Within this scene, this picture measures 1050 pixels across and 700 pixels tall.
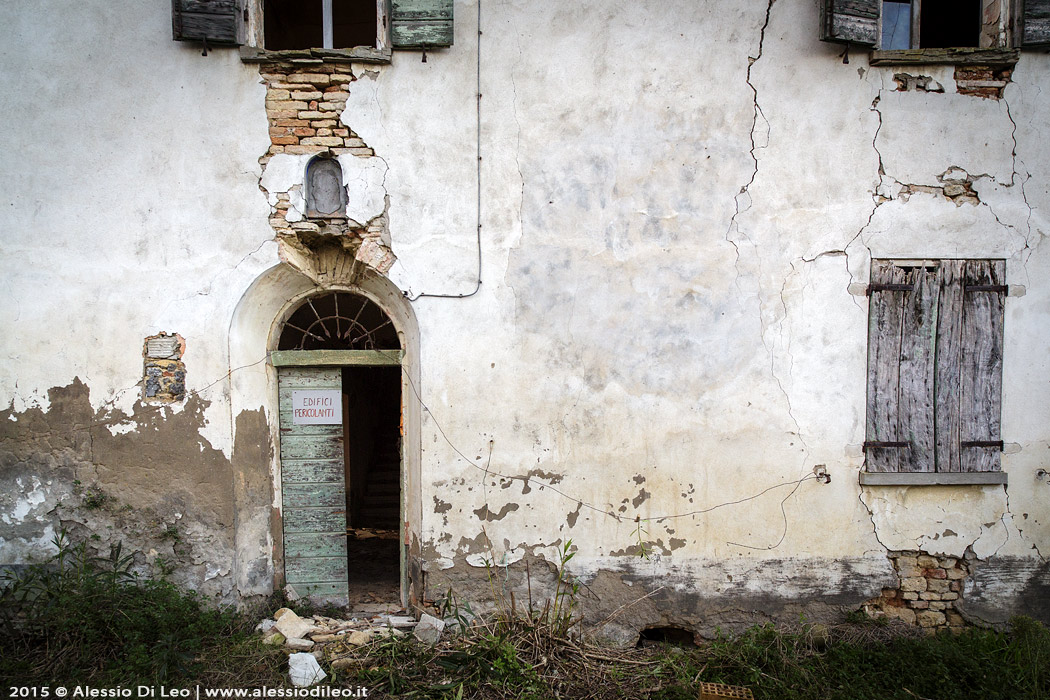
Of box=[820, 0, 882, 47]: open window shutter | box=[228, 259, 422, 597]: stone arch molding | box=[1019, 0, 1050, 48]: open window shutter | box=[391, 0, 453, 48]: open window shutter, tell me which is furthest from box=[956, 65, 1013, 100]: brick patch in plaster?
box=[228, 259, 422, 597]: stone arch molding

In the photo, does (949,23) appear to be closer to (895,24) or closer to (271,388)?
(895,24)

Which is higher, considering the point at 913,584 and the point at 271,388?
the point at 271,388

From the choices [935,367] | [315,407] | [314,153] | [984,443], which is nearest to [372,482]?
[315,407]

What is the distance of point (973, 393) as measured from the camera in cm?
453

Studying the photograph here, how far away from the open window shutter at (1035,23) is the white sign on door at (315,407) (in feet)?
18.9

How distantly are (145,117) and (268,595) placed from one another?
3.66m

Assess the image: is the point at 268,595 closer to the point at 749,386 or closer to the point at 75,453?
the point at 75,453

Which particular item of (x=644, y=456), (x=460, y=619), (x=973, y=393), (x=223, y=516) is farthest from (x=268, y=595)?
(x=973, y=393)

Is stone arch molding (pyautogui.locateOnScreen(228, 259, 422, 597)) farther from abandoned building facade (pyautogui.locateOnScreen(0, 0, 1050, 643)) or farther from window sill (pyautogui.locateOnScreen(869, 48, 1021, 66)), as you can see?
window sill (pyautogui.locateOnScreen(869, 48, 1021, 66))

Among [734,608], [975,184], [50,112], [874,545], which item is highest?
[50,112]

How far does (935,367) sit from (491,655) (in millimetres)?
3858

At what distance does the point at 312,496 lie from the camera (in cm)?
479

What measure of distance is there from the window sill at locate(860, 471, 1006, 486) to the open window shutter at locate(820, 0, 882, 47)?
10.3ft

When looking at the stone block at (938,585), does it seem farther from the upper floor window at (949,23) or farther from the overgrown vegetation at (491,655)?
the upper floor window at (949,23)
